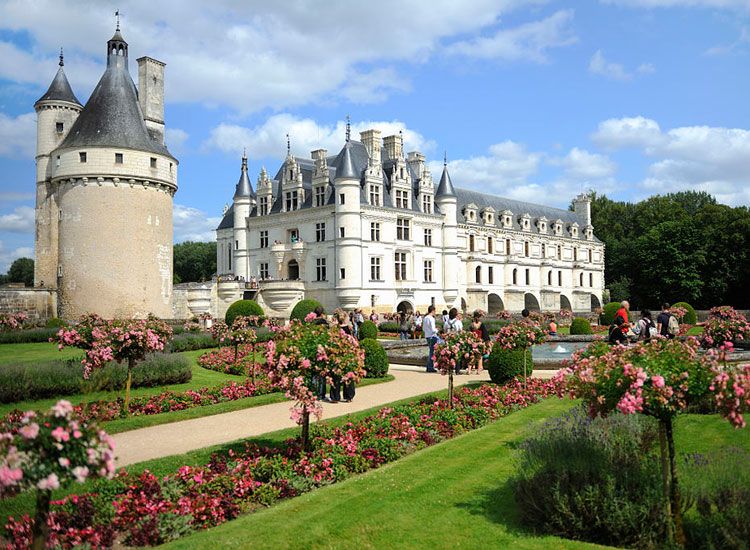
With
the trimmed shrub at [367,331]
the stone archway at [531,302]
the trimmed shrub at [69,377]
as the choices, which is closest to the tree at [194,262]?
the stone archway at [531,302]

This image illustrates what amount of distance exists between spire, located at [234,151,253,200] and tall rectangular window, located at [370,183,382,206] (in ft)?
33.7

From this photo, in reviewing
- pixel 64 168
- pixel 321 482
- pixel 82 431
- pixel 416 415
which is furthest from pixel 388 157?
pixel 82 431

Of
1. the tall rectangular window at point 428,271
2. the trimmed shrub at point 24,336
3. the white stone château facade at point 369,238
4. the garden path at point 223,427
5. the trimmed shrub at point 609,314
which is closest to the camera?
the garden path at point 223,427

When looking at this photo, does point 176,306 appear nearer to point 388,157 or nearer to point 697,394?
point 388,157

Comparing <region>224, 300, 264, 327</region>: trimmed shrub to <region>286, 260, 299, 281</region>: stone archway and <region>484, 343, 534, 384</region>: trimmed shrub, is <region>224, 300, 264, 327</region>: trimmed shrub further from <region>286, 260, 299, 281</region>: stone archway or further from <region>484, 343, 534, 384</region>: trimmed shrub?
<region>484, 343, 534, 384</region>: trimmed shrub

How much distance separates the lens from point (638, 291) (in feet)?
202

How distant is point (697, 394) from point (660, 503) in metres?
1.05

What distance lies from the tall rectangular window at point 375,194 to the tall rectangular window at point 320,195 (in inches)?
120

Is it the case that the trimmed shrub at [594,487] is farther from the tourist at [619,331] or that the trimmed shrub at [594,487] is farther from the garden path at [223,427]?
the tourist at [619,331]

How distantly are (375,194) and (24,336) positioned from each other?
970 inches

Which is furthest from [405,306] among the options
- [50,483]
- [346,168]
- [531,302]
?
[50,483]

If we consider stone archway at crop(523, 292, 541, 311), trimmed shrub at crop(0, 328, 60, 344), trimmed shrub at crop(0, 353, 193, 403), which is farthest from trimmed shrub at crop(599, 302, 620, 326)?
trimmed shrub at crop(0, 328, 60, 344)

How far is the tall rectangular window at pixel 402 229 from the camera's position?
144ft

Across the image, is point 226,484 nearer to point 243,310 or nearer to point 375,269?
point 243,310
